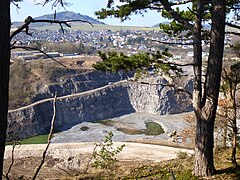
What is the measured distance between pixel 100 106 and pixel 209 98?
4098cm

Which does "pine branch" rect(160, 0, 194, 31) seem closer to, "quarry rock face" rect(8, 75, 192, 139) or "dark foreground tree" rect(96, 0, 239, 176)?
"dark foreground tree" rect(96, 0, 239, 176)

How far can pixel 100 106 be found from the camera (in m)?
45.1

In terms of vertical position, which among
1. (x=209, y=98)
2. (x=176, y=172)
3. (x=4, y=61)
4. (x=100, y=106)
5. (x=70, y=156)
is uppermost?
(x=4, y=61)

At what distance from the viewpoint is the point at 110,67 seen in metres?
5.41

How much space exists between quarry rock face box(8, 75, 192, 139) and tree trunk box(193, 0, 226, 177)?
3412cm

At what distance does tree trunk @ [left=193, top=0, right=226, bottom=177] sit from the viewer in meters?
4.25

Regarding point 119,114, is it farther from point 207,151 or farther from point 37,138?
point 207,151

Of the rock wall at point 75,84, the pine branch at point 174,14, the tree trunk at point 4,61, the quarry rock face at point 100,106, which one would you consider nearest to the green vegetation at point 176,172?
the pine branch at point 174,14

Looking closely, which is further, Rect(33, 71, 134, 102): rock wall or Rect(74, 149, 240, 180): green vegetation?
Rect(33, 71, 134, 102): rock wall

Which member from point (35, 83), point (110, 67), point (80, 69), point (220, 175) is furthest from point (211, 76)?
point (80, 69)

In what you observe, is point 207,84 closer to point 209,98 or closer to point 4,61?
point 209,98

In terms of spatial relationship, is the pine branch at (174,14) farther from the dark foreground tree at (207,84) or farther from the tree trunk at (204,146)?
the tree trunk at (204,146)

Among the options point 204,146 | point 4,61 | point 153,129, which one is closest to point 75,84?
point 153,129

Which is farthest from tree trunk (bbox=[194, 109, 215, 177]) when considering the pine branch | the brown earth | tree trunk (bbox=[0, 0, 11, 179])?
the brown earth
